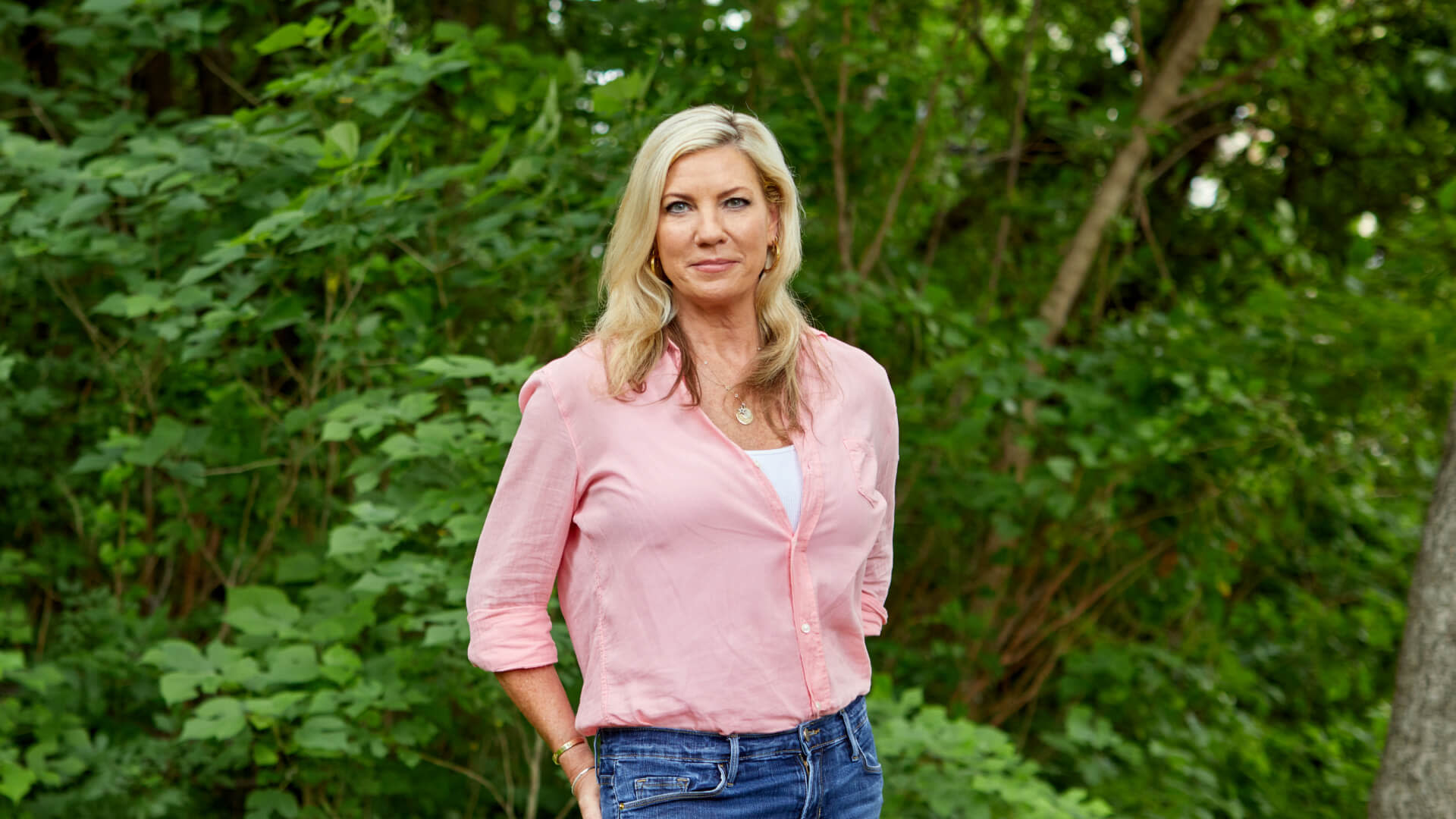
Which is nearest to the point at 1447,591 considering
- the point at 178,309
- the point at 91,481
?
the point at 178,309

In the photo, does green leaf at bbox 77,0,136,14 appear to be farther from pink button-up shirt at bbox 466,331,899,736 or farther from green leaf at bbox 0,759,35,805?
pink button-up shirt at bbox 466,331,899,736

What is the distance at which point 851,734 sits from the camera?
5.75 feet

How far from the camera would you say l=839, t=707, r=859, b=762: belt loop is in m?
1.75

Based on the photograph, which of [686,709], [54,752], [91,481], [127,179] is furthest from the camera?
[91,481]

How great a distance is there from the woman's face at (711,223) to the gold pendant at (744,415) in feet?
0.55

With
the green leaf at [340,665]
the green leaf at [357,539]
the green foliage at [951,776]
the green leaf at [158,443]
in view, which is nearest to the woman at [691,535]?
the green leaf at [357,539]

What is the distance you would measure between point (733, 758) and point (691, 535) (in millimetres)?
301

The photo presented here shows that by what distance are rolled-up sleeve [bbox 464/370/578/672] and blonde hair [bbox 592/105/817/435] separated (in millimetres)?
126

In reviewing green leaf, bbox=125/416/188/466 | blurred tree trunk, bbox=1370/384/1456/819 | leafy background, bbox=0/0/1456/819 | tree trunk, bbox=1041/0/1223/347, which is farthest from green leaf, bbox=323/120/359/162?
tree trunk, bbox=1041/0/1223/347

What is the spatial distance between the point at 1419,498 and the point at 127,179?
205 inches

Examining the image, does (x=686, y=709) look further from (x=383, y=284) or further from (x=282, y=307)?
(x=383, y=284)

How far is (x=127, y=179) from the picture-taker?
3283 millimetres

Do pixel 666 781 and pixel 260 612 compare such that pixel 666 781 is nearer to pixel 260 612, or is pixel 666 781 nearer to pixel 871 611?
pixel 871 611

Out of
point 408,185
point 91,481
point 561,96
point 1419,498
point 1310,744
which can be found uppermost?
point 561,96
